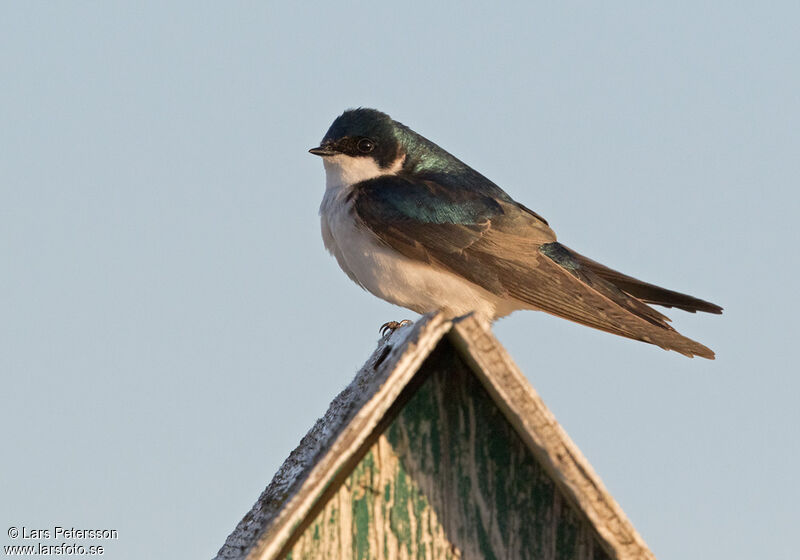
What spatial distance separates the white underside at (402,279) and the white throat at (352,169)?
1.28 feet

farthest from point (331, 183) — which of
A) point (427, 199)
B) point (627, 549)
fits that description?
point (627, 549)

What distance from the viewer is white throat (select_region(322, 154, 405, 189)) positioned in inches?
245

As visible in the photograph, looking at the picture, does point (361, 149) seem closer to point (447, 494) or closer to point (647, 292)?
point (647, 292)

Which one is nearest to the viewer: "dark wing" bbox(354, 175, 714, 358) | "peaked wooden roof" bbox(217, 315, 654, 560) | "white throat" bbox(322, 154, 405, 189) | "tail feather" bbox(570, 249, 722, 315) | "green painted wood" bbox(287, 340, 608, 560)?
"peaked wooden roof" bbox(217, 315, 654, 560)

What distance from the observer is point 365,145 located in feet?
20.7

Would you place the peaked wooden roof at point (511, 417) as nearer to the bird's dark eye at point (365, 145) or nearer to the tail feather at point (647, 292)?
the tail feather at point (647, 292)

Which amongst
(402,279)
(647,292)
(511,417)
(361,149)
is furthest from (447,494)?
(361,149)

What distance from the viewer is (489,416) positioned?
3039 mm

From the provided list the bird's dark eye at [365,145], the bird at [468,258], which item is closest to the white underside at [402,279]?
the bird at [468,258]

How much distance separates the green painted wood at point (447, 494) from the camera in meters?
3.04

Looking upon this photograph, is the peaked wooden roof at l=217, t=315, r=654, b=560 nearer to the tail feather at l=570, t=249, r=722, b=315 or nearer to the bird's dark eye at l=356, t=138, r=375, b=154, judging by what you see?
the tail feather at l=570, t=249, r=722, b=315

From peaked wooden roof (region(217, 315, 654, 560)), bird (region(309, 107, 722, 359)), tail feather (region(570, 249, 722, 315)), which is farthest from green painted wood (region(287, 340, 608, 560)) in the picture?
tail feather (region(570, 249, 722, 315))

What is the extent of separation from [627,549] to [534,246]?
10.5ft

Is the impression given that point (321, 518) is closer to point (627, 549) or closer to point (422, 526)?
point (422, 526)
